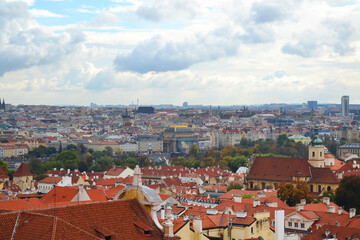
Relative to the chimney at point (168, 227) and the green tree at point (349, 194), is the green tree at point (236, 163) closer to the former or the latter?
the green tree at point (349, 194)

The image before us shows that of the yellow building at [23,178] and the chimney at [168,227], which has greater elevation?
the chimney at [168,227]

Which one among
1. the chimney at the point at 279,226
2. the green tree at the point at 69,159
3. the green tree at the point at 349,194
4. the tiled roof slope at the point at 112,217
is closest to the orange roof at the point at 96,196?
the chimney at the point at 279,226

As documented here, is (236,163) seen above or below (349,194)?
below

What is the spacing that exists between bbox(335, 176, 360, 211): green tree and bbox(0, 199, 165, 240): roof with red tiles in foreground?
36.2 meters

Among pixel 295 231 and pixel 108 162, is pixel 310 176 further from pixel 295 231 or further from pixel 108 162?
pixel 108 162

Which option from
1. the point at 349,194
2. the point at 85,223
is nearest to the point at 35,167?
the point at 349,194

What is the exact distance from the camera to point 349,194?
53781 mm

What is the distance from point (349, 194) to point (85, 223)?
39.6 m

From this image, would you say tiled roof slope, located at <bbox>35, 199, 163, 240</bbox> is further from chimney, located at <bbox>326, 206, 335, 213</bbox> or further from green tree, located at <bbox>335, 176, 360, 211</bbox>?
green tree, located at <bbox>335, 176, 360, 211</bbox>

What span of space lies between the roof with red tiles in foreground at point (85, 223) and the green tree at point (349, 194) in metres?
36.2

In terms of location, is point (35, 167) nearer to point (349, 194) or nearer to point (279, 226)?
point (349, 194)

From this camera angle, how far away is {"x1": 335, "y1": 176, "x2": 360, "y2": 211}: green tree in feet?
175

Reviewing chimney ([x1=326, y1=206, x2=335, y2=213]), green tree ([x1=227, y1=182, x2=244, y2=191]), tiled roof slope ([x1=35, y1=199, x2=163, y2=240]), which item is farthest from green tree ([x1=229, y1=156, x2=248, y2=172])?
tiled roof slope ([x1=35, y1=199, x2=163, y2=240])

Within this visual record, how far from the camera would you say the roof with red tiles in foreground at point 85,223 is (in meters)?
16.3
